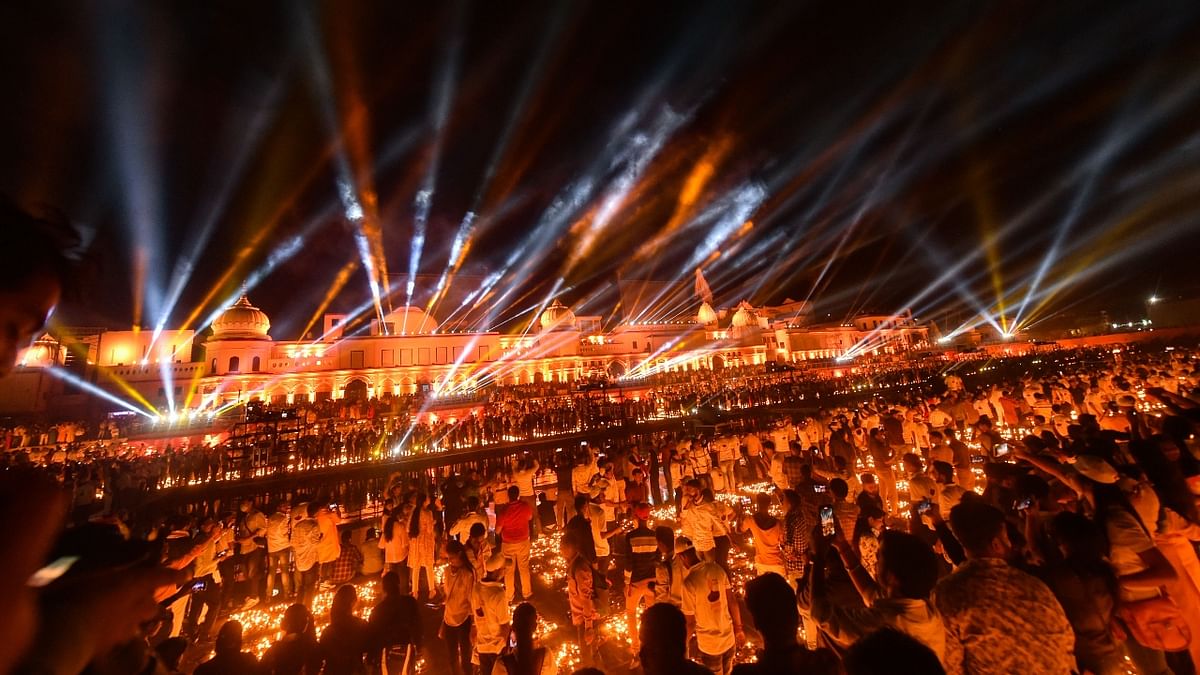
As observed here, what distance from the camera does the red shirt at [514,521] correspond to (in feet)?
22.3

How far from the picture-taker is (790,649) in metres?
2.85

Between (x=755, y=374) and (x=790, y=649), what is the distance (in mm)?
40496

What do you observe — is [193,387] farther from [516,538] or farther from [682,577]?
[682,577]

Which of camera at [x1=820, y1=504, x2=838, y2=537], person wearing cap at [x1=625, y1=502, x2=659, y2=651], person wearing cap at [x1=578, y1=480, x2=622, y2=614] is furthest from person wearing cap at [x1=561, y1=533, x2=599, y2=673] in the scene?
camera at [x1=820, y1=504, x2=838, y2=537]

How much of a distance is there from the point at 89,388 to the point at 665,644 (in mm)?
51483

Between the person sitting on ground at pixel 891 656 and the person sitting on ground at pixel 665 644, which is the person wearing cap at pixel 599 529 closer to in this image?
the person sitting on ground at pixel 665 644

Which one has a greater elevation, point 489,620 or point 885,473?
point 885,473

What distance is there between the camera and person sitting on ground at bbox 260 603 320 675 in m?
3.60

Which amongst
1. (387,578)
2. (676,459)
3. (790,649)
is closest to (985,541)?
(790,649)

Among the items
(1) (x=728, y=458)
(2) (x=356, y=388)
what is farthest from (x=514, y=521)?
(2) (x=356, y=388)

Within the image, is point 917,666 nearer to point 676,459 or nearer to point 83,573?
point 83,573

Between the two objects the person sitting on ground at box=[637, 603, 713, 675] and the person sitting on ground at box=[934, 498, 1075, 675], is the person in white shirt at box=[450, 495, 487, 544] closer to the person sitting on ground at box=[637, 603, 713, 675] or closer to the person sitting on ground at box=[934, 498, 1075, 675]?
the person sitting on ground at box=[637, 603, 713, 675]

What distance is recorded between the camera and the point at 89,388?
35156mm

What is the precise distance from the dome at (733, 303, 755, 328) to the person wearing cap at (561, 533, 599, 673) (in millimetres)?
61843
